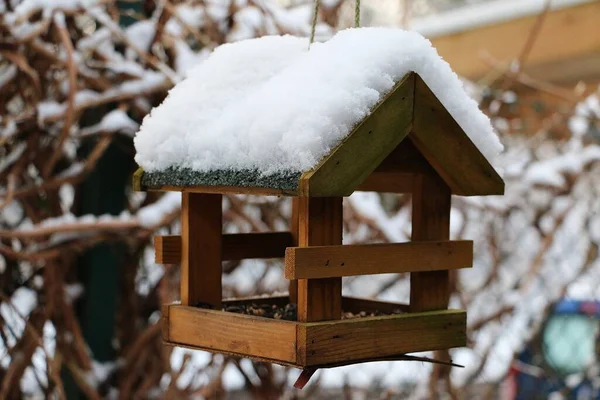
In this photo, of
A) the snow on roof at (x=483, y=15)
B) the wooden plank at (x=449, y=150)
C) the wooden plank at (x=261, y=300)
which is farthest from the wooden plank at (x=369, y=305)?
the snow on roof at (x=483, y=15)

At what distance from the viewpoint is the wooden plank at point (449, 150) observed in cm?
120

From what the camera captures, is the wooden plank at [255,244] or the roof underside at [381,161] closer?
the roof underside at [381,161]

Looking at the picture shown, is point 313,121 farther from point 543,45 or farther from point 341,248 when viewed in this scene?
point 543,45

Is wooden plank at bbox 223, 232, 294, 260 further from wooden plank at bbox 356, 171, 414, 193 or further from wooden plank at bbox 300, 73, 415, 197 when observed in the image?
wooden plank at bbox 300, 73, 415, 197

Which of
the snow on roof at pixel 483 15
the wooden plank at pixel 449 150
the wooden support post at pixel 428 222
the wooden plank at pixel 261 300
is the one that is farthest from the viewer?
the snow on roof at pixel 483 15

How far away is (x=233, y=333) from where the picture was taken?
121 centimetres

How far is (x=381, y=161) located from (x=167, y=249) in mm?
397

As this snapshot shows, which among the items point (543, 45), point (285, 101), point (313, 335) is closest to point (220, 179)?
point (285, 101)

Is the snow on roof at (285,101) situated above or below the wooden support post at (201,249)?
above

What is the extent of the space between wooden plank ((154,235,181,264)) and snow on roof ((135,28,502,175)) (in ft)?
0.39

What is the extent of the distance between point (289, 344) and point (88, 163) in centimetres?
112

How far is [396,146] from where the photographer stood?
46.9 inches

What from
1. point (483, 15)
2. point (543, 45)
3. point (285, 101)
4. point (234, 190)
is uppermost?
point (483, 15)

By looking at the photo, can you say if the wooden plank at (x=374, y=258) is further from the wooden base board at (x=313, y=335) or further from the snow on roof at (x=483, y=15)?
the snow on roof at (x=483, y=15)
